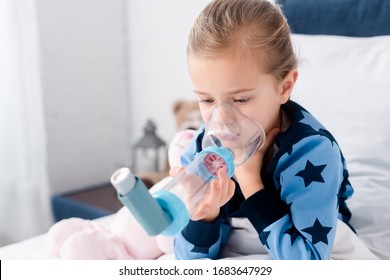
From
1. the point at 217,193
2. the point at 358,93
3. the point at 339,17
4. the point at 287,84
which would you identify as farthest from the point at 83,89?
the point at 217,193

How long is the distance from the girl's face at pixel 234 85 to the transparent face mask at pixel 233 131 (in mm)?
10

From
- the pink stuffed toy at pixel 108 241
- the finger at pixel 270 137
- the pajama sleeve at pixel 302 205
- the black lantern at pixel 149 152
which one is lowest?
the black lantern at pixel 149 152

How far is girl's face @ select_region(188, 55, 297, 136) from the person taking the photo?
79cm

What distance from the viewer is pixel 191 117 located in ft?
5.63

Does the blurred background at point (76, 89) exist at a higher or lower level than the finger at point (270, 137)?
lower

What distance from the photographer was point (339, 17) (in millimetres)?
1325

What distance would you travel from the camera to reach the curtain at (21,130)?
5.75 feet

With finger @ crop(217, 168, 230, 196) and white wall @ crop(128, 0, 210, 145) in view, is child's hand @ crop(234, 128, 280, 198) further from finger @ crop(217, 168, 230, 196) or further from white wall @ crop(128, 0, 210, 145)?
white wall @ crop(128, 0, 210, 145)

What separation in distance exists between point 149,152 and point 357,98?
39.1 inches

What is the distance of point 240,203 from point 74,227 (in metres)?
0.39

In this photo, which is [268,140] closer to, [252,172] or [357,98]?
[252,172]

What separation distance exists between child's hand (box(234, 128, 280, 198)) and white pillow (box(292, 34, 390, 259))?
0.30m

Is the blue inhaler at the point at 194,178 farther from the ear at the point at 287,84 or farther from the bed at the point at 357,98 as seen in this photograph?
the bed at the point at 357,98

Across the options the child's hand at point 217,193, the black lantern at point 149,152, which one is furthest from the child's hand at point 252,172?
the black lantern at point 149,152
